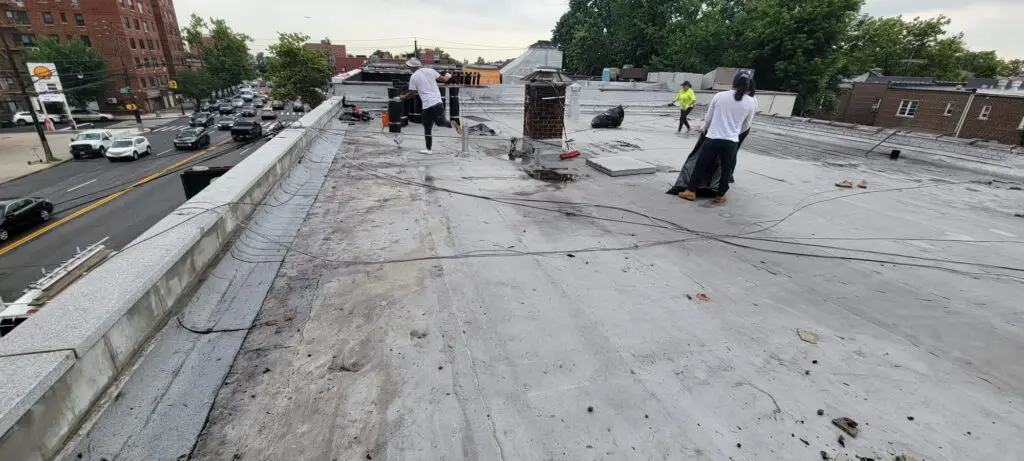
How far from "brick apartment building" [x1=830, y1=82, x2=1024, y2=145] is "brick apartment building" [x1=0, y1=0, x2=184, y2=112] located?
72.7 meters

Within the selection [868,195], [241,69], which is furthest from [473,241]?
[241,69]

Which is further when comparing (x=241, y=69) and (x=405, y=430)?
(x=241, y=69)

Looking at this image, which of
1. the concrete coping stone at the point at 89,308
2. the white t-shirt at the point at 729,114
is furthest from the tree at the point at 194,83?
the white t-shirt at the point at 729,114

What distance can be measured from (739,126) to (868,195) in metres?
2.50

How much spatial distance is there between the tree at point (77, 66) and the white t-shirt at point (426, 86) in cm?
5534

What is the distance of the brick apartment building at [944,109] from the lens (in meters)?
23.5

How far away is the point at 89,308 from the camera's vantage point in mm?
2039

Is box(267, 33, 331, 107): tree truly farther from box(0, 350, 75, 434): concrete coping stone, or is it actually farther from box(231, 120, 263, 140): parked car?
box(0, 350, 75, 434): concrete coping stone

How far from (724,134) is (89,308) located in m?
6.22

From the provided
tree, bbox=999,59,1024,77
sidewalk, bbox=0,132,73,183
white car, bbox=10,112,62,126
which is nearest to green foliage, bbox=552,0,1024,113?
tree, bbox=999,59,1024,77

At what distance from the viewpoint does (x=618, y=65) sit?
1935 inches

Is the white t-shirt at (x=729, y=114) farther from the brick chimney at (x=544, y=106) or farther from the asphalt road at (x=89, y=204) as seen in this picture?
the asphalt road at (x=89, y=204)

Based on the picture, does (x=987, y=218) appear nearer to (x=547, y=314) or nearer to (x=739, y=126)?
(x=739, y=126)

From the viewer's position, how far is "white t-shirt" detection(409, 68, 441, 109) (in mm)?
7707
